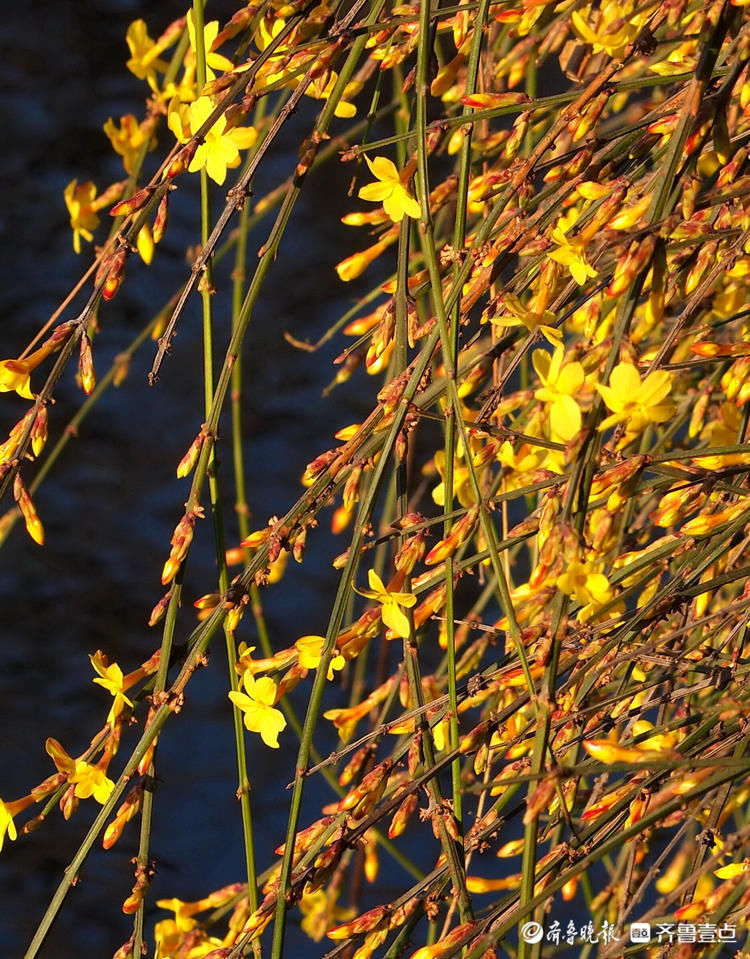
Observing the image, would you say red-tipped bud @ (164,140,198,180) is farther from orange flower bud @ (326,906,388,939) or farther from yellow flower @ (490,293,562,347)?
orange flower bud @ (326,906,388,939)

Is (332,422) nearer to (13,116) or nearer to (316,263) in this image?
(316,263)

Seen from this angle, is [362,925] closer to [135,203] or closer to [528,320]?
[528,320]

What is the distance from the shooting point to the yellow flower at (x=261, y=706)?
805 mm

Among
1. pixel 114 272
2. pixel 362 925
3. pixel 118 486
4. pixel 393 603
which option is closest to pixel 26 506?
pixel 114 272

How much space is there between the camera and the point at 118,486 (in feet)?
8.99

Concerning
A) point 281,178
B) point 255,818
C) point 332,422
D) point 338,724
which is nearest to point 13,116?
point 281,178

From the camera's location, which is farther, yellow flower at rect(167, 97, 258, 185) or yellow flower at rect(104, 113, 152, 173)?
yellow flower at rect(104, 113, 152, 173)

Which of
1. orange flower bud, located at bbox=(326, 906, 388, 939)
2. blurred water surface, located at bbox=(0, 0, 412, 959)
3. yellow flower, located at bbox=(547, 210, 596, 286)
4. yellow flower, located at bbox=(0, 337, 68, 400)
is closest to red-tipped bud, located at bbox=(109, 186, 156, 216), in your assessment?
yellow flower, located at bbox=(0, 337, 68, 400)

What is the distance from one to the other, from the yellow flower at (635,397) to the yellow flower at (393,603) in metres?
0.19

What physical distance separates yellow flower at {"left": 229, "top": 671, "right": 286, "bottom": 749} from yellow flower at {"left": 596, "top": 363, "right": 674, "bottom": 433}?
1.02 ft

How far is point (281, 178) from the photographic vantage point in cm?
303

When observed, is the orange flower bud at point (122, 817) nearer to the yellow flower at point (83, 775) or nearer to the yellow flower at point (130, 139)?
the yellow flower at point (83, 775)

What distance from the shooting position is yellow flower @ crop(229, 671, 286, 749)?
80 centimetres

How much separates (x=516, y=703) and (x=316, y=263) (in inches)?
92.7
